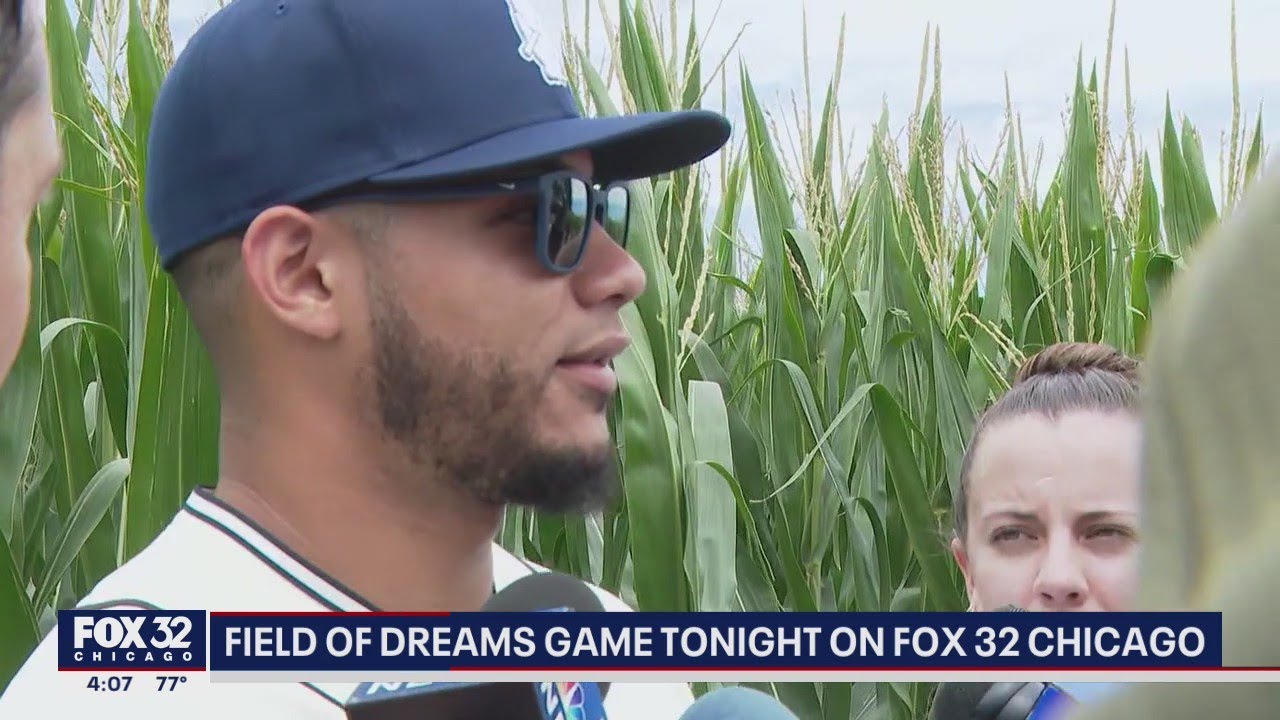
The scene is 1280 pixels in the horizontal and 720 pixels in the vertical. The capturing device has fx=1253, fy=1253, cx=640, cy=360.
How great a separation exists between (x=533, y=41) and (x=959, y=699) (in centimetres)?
42

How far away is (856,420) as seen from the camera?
5.36 ft

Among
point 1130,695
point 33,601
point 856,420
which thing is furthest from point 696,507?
point 1130,695

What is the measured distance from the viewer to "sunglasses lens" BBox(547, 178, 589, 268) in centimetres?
68

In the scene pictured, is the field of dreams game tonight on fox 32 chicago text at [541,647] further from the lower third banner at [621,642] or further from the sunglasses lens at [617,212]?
the sunglasses lens at [617,212]

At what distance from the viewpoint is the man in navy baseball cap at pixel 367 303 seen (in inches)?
25.3

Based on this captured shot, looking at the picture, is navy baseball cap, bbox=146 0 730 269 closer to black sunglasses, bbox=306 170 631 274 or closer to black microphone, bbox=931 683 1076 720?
black sunglasses, bbox=306 170 631 274

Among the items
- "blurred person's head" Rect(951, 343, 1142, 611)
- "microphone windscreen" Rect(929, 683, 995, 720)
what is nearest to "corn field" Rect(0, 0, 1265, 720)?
"blurred person's head" Rect(951, 343, 1142, 611)

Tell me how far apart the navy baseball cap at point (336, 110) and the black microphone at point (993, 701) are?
0.34 m

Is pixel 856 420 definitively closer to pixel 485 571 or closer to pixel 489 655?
pixel 485 571

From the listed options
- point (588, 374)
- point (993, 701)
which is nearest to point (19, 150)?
point (588, 374)

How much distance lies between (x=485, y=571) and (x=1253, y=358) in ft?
2.09

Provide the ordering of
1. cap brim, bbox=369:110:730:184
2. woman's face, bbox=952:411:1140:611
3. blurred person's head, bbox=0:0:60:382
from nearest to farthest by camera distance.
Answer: blurred person's head, bbox=0:0:60:382, cap brim, bbox=369:110:730:184, woman's face, bbox=952:411:1140:611

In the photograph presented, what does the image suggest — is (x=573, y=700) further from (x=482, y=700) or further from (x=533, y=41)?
(x=533, y=41)

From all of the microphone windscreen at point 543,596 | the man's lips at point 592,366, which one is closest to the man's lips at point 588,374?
the man's lips at point 592,366
